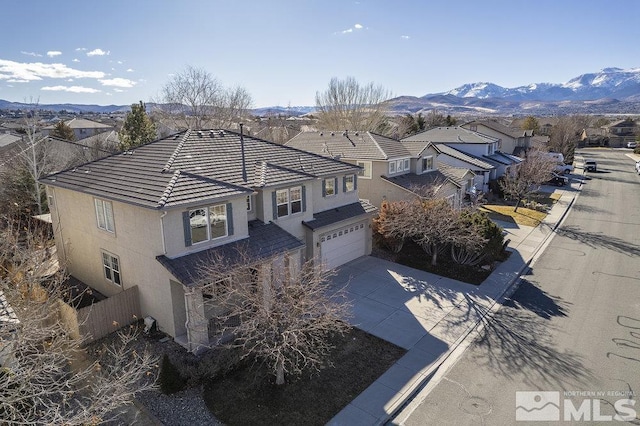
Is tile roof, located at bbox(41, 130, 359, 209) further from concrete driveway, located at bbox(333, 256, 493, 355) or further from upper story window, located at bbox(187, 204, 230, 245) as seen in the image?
concrete driveway, located at bbox(333, 256, 493, 355)

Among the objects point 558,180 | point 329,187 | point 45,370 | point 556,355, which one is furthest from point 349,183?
point 558,180

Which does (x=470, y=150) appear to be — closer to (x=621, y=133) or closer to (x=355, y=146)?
(x=355, y=146)

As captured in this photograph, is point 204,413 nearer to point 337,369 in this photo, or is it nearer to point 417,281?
point 337,369

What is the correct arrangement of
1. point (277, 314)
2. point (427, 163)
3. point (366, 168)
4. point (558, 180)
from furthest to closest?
point (558, 180), point (427, 163), point (366, 168), point (277, 314)

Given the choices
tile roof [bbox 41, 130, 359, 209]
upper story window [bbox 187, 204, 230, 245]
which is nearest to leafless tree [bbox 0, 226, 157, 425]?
tile roof [bbox 41, 130, 359, 209]

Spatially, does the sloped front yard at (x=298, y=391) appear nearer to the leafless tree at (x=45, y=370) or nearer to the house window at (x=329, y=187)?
the leafless tree at (x=45, y=370)

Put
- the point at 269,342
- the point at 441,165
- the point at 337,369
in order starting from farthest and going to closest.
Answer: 1. the point at 441,165
2. the point at 337,369
3. the point at 269,342

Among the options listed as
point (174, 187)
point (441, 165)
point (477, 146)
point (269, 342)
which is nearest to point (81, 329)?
point (174, 187)
